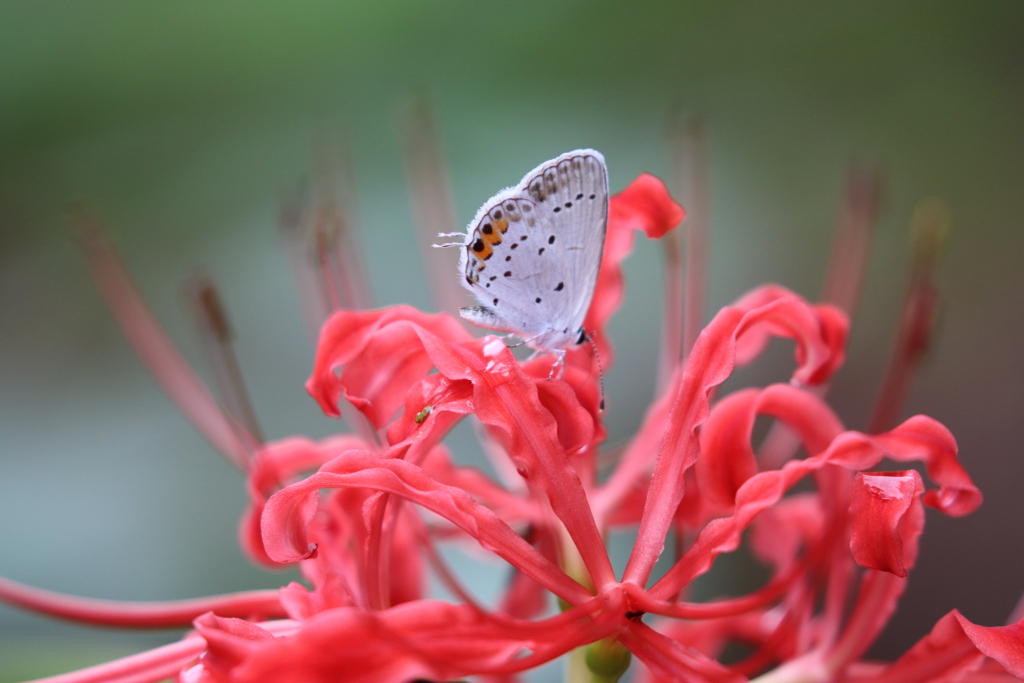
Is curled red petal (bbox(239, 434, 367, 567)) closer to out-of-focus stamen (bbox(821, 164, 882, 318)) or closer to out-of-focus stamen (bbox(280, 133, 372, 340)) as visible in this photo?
out-of-focus stamen (bbox(280, 133, 372, 340))

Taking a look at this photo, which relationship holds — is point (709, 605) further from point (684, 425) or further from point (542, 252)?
point (542, 252)

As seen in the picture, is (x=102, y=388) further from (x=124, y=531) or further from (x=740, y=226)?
(x=740, y=226)

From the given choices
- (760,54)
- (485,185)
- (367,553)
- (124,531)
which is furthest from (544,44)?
(367,553)

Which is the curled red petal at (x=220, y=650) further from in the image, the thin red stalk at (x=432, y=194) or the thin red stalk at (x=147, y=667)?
the thin red stalk at (x=432, y=194)

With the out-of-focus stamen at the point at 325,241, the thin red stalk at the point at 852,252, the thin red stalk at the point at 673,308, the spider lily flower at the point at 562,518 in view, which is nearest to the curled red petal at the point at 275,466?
the spider lily flower at the point at 562,518

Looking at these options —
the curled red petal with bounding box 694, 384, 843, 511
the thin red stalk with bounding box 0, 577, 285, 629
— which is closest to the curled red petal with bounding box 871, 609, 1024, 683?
the curled red petal with bounding box 694, 384, 843, 511

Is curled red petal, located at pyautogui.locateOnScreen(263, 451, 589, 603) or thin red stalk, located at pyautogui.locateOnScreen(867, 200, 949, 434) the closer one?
curled red petal, located at pyautogui.locateOnScreen(263, 451, 589, 603)

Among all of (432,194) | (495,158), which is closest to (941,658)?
(432,194)

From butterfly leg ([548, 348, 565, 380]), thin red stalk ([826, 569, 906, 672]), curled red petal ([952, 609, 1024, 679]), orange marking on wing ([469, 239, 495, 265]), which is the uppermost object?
orange marking on wing ([469, 239, 495, 265])
